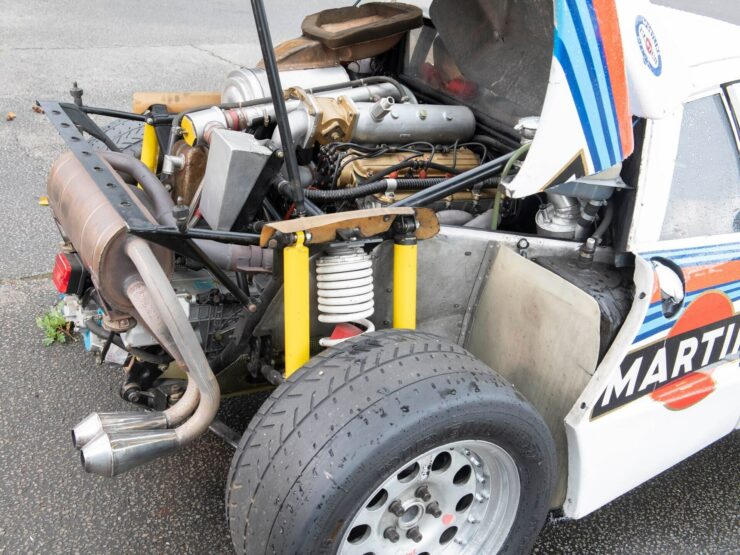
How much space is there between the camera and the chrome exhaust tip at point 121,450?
5.74 feet

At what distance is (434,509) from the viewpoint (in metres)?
2.00

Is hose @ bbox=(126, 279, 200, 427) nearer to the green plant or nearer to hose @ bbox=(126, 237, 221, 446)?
hose @ bbox=(126, 237, 221, 446)

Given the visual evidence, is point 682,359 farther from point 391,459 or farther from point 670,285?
point 391,459

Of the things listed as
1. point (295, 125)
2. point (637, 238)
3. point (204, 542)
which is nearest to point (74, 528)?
point (204, 542)

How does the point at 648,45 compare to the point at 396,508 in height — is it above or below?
above

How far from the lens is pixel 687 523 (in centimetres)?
269

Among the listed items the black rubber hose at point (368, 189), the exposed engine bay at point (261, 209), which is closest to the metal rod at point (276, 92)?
the exposed engine bay at point (261, 209)

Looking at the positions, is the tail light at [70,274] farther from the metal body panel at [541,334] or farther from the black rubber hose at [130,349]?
the metal body panel at [541,334]

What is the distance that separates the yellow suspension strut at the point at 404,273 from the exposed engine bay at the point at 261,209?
0.04 ft

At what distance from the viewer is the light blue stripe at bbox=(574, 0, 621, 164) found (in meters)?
1.87

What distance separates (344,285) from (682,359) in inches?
47.9

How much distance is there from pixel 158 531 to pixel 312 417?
113 cm

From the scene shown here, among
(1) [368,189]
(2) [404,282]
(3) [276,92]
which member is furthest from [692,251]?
(3) [276,92]

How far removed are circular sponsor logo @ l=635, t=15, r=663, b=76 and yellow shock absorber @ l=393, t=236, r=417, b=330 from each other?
89 cm
